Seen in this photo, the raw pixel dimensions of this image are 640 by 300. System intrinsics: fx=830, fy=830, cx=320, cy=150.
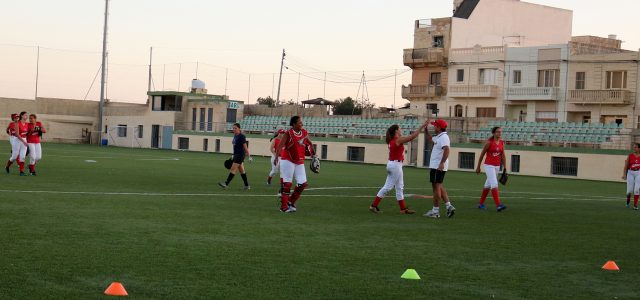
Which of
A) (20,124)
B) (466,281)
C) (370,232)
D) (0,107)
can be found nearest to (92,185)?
(20,124)

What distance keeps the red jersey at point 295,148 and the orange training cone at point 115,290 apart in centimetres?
946

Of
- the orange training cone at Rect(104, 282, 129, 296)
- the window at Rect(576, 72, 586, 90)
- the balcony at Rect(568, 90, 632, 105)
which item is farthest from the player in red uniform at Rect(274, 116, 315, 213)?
the window at Rect(576, 72, 586, 90)

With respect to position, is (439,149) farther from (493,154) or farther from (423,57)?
(423,57)

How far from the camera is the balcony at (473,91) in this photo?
216 ft

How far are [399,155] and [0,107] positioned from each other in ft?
249

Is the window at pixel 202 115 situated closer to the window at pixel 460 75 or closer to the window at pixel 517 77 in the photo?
the window at pixel 460 75

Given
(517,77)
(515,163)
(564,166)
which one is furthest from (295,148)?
(517,77)

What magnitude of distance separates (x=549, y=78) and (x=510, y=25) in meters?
12.9

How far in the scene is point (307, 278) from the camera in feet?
30.7

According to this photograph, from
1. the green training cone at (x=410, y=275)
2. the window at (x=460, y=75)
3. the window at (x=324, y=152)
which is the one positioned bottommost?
the green training cone at (x=410, y=275)

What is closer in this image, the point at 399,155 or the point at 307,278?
the point at 307,278

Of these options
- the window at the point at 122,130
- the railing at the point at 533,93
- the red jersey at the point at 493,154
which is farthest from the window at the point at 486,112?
the red jersey at the point at 493,154

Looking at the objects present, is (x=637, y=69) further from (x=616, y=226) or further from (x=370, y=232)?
(x=370, y=232)

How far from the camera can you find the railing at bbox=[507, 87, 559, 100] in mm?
61688
